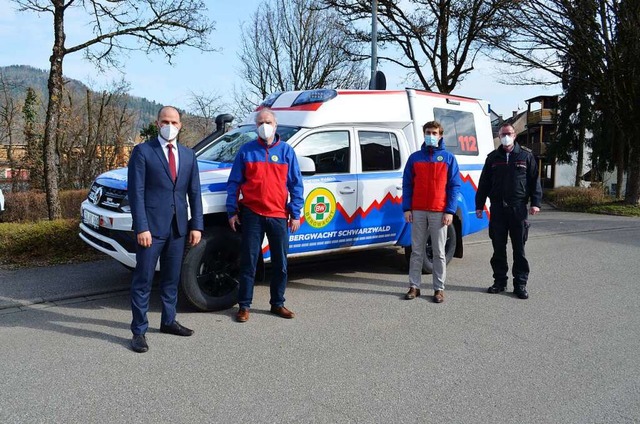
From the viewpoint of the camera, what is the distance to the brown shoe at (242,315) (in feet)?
17.6

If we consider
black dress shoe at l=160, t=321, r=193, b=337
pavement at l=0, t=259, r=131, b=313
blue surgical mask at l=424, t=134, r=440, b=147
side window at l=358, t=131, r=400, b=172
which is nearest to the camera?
black dress shoe at l=160, t=321, r=193, b=337

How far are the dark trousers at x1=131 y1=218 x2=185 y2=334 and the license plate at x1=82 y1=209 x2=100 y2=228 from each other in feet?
3.37

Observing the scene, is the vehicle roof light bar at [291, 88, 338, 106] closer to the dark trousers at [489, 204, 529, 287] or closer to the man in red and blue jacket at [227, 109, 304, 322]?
the man in red and blue jacket at [227, 109, 304, 322]

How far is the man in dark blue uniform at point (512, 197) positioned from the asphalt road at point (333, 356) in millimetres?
360

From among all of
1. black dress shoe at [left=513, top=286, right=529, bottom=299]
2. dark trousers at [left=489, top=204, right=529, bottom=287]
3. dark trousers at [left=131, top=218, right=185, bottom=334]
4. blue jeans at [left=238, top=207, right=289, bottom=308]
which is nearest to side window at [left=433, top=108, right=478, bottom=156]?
dark trousers at [left=489, top=204, right=529, bottom=287]

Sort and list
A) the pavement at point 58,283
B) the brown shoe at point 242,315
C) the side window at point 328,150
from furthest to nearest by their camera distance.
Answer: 1. the side window at point 328,150
2. the pavement at point 58,283
3. the brown shoe at point 242,315

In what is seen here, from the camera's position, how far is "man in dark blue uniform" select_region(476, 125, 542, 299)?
6.50 m

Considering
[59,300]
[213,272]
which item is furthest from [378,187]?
[59,300]

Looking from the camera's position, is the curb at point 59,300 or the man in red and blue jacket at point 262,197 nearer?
the man in red and blue jacket at point 262,197

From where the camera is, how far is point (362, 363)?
4.39 m

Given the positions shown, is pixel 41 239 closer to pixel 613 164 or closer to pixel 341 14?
pixel 341 14

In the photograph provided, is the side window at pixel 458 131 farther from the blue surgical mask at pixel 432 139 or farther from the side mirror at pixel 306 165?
the side mirror at pixel 306 165

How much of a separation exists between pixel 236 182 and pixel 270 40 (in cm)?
1965

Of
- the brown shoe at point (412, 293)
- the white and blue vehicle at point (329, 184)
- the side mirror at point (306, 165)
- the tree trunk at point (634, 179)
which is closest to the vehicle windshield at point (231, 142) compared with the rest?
the white and blue vehicle at point (329, 184)
